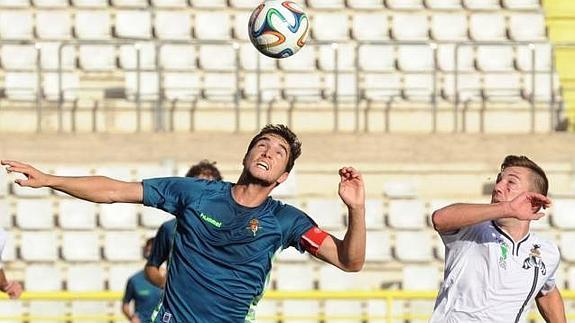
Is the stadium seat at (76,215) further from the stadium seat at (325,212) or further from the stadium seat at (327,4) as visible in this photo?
the stadium seat at (327,4)

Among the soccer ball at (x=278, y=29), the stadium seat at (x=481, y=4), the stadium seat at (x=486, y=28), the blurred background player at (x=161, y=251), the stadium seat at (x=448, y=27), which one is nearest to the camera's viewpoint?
the soccer ball at (x=278, y=29)

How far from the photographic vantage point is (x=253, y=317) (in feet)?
24.5

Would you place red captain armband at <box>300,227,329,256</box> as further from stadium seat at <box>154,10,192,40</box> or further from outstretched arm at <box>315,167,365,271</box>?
stadium seat at <box>154,10,192,40</box>

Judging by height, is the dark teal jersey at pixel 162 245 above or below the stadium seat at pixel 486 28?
below

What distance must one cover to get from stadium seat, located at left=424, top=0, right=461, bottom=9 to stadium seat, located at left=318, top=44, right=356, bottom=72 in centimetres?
132

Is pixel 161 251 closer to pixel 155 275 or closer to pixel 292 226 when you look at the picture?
pixel 155 275

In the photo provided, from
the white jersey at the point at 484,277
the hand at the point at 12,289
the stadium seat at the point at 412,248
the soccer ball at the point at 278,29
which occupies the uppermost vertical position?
the soccer ball at the point at 278,29

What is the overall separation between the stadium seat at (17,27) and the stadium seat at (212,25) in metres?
1.86

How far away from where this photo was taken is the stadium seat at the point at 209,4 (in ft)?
57.1

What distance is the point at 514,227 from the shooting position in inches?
294

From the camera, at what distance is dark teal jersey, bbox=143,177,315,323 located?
725 centimetres

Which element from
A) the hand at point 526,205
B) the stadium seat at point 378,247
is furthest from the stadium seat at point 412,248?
the hand at point 526,205

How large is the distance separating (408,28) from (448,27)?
1.56 feet

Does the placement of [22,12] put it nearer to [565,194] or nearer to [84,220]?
[84,220]
